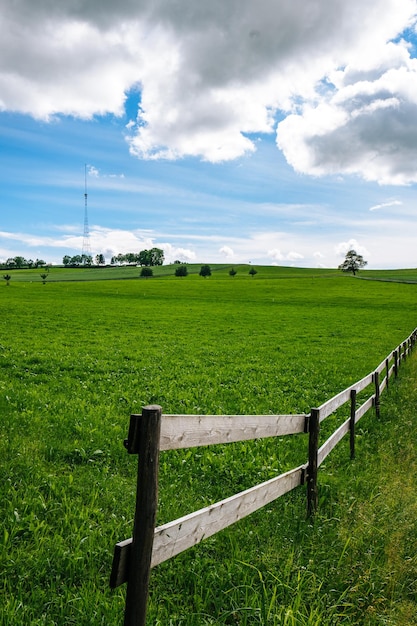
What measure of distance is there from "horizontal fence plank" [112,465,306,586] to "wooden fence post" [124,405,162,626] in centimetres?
7

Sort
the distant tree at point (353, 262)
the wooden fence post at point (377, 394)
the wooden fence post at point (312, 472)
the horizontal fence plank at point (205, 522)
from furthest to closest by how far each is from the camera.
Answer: the distant tree at point (353, 262) < the wooden fence post at point (377, 394) < the wooden fence post at point (312, 472) < the horizontal fence plank at point (205, 522)

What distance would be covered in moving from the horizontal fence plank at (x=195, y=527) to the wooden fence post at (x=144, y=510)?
2.8 inches

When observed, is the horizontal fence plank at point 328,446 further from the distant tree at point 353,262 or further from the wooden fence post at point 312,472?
the distant tree at point 353,262

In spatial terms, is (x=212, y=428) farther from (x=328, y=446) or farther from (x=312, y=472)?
(x=328, y=446)

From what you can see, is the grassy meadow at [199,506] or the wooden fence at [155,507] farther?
the grassy meadow at [199,506]

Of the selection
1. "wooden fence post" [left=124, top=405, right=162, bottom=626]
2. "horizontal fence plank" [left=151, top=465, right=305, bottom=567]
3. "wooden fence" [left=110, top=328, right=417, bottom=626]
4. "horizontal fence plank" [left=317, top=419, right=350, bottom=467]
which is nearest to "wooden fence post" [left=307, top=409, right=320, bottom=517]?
"horizontal fence plank" [left=317, top=419, right=350, bottom=467]

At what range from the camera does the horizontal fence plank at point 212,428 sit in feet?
10.6

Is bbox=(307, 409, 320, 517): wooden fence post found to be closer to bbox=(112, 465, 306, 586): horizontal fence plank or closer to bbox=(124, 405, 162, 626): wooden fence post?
bbox=(112, 465, 306, 586): horizontal fence plank

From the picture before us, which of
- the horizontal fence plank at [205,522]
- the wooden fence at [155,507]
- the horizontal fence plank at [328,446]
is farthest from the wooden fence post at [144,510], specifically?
the horizontal fence plank at [328,446]

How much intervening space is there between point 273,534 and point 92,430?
4.76 meters

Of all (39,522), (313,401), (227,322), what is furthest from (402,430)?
(227,322)

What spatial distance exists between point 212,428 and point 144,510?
3.25ft

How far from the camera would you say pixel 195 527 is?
3629mm

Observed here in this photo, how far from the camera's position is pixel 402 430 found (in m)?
10.5
